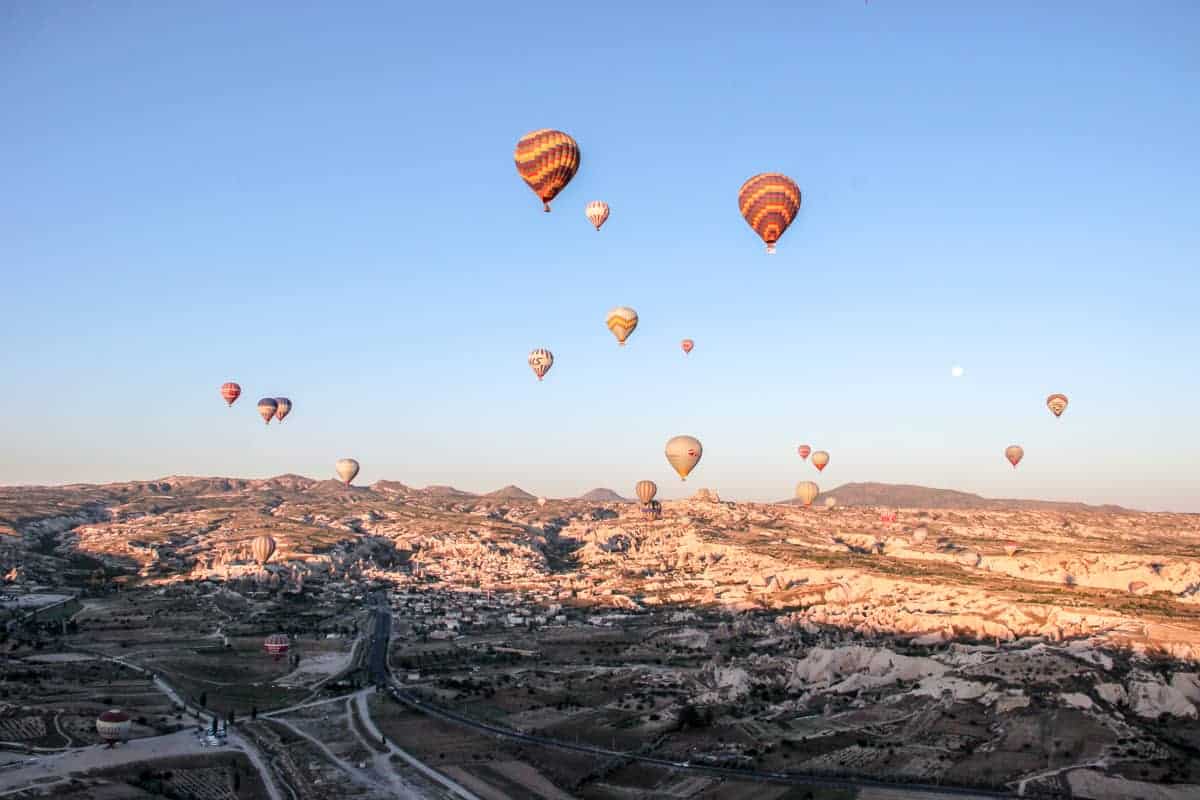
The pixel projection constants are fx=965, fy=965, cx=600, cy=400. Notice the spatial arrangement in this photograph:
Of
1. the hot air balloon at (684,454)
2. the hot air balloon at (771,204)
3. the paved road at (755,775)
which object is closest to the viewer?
the paved road at (755,775)

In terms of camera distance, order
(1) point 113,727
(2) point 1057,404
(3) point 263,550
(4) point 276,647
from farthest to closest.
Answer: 1. (3) point 263,550
2. (2) point 1057,404
3. (4) point 276,647
4. (1) point 113,727

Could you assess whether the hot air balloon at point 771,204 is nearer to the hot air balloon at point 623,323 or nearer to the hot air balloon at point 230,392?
the hot air balloon at point 623,323

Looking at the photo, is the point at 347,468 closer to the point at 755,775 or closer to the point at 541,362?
the point at 541,362

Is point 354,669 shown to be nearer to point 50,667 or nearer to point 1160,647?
point 50,667

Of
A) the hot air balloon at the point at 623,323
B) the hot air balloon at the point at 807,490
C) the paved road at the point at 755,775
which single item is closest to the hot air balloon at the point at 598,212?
the hot air balloon at the point at 623,323

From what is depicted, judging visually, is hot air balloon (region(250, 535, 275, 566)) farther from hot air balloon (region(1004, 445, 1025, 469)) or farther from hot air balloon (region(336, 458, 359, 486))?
hot air balloon (region(1004, 445, 1025, 469))

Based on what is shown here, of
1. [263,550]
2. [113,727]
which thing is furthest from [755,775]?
[263,550]
